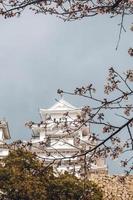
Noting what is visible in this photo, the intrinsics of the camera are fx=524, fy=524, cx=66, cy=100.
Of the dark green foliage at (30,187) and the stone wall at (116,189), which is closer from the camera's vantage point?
the dark green foliage at (30,187)

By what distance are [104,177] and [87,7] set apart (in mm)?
23399

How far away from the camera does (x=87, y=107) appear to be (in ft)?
24.2

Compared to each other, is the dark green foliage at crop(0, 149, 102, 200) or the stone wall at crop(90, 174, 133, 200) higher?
the stone wall at crop(90, 174, 133, 200)

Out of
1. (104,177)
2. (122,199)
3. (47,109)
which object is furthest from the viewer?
(47,109)

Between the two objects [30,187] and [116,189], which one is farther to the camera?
[116,189]

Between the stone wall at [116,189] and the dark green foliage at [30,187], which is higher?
the stone wall at [116,189]

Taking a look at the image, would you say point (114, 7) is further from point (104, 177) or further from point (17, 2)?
point (104, 177)

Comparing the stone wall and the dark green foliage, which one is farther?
the stone wall

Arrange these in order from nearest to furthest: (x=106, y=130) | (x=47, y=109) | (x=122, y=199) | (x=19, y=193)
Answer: (x=106, y=130) → (x=19, y=193) → (x=122, y=199) → (x=47, y=109)

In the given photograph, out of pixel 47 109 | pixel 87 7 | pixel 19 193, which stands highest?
pixel 47 109

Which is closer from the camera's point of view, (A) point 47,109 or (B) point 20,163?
(B) point 20,163

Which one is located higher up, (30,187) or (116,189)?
(116,189)

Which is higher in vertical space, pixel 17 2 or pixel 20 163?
pixel 20 163

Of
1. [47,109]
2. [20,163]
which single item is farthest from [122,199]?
[47,109]
